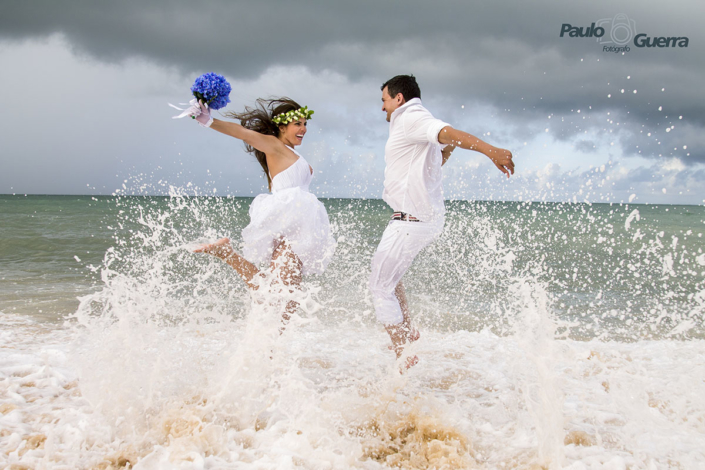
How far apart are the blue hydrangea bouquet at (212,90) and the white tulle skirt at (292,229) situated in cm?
87

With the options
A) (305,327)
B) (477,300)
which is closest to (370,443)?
(305,327)

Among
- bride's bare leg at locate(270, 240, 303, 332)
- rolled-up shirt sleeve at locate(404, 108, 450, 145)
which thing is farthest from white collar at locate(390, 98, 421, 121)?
bride's bare leg at locate(270, 240, 303, 332)

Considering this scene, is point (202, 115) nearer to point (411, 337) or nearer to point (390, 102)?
point (390, 102)

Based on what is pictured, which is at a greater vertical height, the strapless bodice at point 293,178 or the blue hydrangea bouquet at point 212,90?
the blue hydrangea bouquet at point 212,90

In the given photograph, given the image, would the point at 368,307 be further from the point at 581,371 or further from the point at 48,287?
the point at 48,287

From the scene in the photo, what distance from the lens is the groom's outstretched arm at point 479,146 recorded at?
9.25 feet

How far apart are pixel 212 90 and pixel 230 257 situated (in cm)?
135

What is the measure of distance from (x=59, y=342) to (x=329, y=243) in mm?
2862

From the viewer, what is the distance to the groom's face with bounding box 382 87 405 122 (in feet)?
11.7

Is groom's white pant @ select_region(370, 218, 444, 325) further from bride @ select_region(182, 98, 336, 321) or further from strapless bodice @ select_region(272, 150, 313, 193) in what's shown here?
strapless bodice @ select_region(272, 150, 313, 193)

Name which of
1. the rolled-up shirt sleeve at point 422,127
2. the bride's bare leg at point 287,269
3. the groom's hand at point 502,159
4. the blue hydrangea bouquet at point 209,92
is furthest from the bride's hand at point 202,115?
the groom's hand at point 502,159

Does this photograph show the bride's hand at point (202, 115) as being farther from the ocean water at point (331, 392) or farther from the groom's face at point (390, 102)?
the groom's face at point (390, 102)

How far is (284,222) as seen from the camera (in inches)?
153

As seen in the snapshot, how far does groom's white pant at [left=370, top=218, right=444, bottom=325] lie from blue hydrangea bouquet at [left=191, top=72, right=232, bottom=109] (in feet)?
5.52
